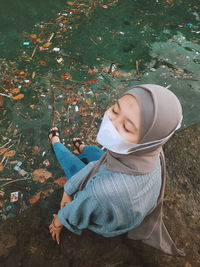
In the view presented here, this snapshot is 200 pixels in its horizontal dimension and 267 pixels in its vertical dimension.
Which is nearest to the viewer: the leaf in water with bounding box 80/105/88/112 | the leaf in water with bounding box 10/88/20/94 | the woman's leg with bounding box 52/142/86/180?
the woman's leg with bounding box 52/142/86/180

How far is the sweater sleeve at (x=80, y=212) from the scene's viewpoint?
169 centimetres

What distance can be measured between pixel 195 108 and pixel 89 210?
2.90 metres

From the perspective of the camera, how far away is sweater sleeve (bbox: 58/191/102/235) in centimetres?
169

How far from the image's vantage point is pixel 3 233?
244 centimetres

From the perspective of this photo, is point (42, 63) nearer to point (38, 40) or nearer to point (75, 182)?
point (38, 40)

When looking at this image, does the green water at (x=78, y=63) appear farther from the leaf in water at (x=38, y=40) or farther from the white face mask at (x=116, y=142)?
the white face mask at (x=116, y=142)

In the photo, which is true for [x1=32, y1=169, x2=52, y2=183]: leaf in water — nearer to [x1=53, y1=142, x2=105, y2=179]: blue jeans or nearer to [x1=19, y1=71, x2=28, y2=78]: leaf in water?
[x1=53, y1=142, x2=105, y2=179]: blue jeans

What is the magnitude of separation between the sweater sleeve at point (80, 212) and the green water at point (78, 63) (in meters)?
1.05

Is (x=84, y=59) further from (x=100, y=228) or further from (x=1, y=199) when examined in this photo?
(x=100, y=228)

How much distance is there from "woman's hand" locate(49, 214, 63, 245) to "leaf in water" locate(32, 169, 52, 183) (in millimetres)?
830

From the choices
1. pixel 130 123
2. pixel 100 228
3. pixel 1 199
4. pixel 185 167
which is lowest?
pixel 1 199

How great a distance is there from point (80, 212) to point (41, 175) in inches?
55.8

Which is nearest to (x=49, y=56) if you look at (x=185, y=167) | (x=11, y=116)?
(x=11, y=116)

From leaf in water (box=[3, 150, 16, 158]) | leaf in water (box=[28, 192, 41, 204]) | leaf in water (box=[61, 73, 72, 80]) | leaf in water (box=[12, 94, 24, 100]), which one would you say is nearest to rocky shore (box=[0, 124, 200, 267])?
leaf in water (box=[28, 192, 41, 204])
